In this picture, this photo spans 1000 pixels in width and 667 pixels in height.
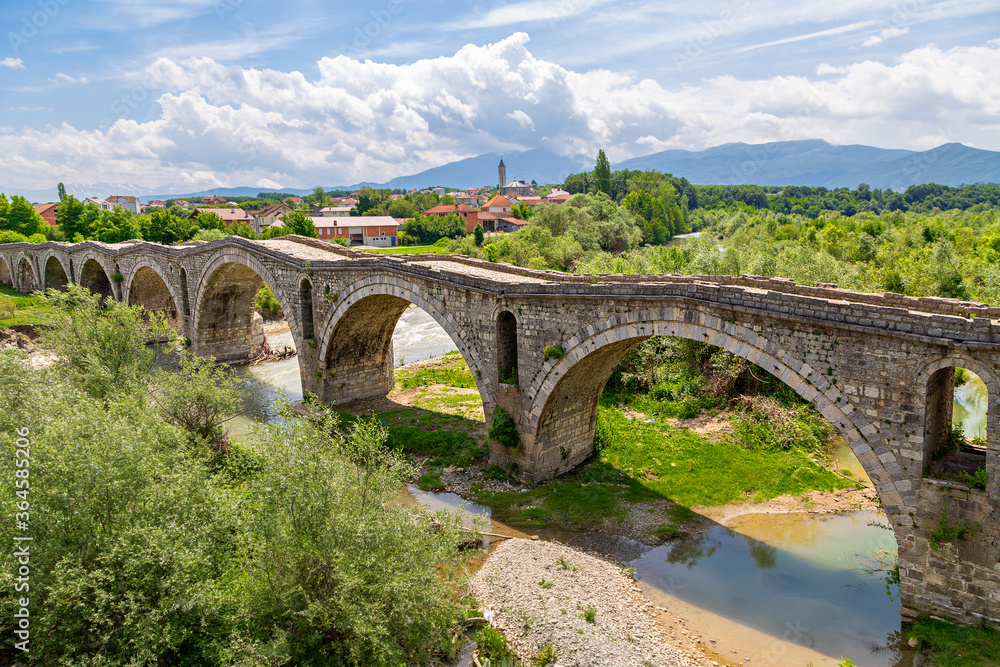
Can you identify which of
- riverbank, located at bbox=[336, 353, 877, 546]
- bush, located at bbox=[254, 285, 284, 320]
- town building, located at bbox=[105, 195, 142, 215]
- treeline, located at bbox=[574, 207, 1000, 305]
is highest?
town building, located at bbox=[105, 195, 142, 215]

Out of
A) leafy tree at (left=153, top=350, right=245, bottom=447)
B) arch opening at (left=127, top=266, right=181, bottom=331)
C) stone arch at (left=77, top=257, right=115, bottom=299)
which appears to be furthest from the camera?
stone arch at (left=77, top=257, right=115, bottom=299)

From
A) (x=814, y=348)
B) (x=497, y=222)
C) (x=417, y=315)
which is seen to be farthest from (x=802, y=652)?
(x=497, y=222)

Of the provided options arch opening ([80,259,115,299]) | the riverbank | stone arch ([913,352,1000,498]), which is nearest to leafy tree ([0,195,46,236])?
arch opening ([80,259,115,299])

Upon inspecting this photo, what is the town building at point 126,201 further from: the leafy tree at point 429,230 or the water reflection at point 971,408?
the water reflection at point 971,408

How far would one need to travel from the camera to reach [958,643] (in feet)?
34.4

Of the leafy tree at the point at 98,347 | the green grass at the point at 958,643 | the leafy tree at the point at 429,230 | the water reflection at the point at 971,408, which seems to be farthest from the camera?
the leafy tree at the point at 429,230

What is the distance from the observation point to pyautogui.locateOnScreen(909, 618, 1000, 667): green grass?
10133 mm

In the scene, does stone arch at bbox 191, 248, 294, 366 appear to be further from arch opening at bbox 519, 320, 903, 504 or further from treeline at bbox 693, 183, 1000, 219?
treeline at bbox 693, 183, 1000, 219

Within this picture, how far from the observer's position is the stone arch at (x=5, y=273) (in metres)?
56.1

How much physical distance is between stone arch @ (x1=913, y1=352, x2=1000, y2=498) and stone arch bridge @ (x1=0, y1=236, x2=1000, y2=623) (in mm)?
28

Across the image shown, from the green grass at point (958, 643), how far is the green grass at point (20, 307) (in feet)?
125

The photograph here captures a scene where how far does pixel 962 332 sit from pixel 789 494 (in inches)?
324

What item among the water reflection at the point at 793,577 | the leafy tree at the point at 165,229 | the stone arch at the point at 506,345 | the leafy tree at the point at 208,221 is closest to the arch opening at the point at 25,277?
the leafy tree at the point at 165,229

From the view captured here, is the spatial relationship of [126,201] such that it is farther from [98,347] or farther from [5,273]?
[98,347]
